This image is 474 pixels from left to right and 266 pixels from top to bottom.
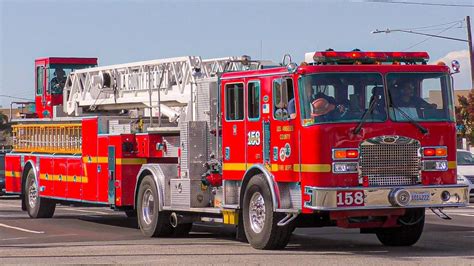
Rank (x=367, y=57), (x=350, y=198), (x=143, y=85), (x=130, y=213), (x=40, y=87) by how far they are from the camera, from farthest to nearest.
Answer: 1. (x=40, y=87)
2. (x=130, y=213)
3. (x=143, y=85)
4. (x=367, y=57)
5. (x=350, y=198)

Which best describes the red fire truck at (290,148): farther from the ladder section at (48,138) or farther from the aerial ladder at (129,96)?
the ladder section at (48,138)

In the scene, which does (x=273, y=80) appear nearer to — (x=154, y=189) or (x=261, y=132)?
(x=261, y=132)

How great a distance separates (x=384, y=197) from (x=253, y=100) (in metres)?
2.59

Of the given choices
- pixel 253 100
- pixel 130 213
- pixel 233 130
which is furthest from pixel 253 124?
pixel 130 213

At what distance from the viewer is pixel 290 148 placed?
568 inches

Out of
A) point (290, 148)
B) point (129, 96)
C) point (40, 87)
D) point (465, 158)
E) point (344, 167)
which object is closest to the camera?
point (344, 167)

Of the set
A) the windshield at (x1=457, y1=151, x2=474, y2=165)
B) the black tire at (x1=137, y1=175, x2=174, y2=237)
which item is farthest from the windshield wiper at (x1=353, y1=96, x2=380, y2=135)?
the windshield at (x1=457, y1=151, x2=474, y2=165)

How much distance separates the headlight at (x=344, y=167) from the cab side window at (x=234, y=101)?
2.19 metres

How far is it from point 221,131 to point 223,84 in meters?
0.77

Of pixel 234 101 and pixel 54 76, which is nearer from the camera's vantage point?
pixel 234 101

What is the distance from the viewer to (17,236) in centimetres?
1827

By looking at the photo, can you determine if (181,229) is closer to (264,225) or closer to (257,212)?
(257,212)

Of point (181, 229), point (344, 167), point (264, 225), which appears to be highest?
point (344, 167)

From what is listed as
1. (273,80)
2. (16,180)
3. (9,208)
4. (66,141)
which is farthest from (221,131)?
(9,208)
